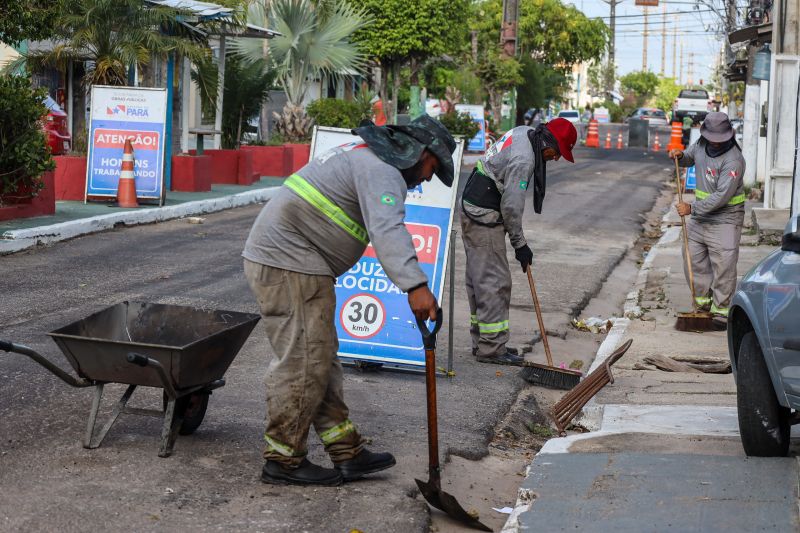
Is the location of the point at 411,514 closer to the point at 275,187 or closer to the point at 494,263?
the point at 494,263

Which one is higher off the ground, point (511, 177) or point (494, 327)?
point (511, 177)

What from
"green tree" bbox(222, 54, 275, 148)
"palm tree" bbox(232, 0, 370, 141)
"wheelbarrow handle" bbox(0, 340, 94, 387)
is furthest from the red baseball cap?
"palm tree" bbox(232, 0, 370, 141)

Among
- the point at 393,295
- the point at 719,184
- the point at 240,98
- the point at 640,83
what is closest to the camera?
the point at 393,295

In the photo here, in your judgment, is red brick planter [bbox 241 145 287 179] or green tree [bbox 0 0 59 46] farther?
red brick planter [bbox 241 145 287 179]

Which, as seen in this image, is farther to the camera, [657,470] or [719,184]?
[719,184]

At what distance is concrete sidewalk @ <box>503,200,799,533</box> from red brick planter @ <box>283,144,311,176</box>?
16597 millimetres

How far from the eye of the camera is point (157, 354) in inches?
209

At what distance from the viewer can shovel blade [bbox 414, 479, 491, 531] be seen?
17.0ft

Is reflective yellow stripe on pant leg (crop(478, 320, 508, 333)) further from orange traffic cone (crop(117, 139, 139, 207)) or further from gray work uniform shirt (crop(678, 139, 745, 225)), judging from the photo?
orange traffic cone (crop(117, 139, 139, 207))

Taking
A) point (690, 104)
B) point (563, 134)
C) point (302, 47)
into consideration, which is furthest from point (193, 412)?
point (690, 104)

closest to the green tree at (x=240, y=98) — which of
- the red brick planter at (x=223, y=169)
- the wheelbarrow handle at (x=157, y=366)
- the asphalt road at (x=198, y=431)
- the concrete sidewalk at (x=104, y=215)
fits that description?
the red brick planter at (x=223, y=169)

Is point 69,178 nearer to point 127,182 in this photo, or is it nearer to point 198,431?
point 127,182

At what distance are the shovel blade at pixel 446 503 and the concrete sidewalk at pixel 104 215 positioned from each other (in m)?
8.99

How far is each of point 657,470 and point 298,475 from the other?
170 centimetres
